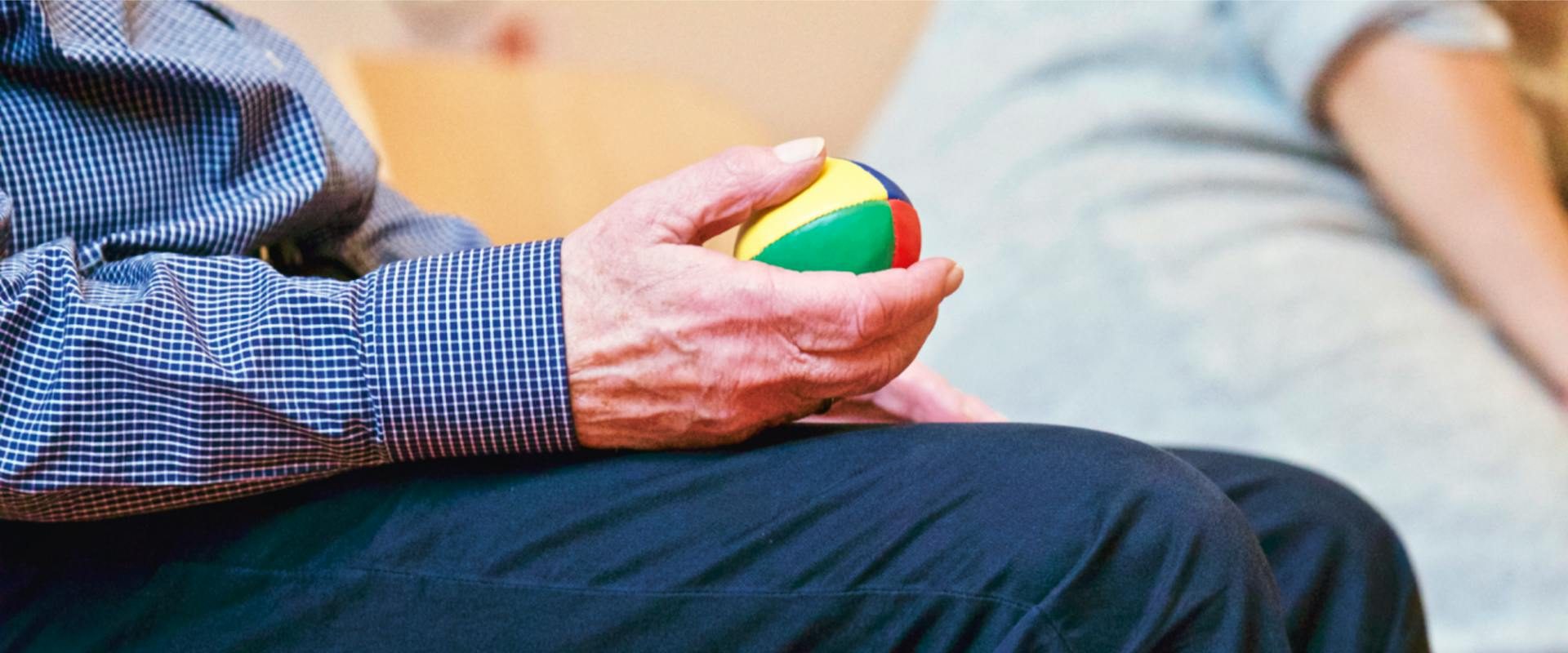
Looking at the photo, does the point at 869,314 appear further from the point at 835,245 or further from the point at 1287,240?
the point at 1287,240

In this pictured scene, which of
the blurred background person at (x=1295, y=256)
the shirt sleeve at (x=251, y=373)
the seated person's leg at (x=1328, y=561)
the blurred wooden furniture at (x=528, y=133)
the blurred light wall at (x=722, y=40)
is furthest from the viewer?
the blurred light wall at (x=722, y=40)

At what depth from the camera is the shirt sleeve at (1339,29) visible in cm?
120

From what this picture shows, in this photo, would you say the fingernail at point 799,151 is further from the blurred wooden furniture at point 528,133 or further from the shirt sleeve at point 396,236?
the blurred wooden furniture at point 528,133

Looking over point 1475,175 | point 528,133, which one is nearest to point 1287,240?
point 1475,175

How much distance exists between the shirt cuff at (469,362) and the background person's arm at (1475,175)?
101cm

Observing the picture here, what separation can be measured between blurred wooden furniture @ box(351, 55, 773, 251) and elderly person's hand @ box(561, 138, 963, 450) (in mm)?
863

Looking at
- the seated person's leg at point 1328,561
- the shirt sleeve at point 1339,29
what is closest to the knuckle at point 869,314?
the seated person's leg at point 1328,561

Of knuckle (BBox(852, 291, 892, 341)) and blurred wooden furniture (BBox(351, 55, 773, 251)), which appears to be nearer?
knuckle (BBox(852, 291, 892, 341))

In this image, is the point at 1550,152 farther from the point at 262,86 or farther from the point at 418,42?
the point at 418,42

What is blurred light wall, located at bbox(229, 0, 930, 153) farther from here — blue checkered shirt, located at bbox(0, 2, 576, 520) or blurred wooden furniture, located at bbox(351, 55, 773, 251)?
blue checkered shirt, located at bbox(0, 2, 576, 520)

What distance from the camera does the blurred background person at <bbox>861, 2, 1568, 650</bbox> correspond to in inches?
44.8

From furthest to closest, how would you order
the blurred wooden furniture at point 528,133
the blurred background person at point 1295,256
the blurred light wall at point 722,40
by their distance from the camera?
1. the blurred light wall at point 722,40
2. the blurred wooden furniture at point 528,133
3. the blurred background person at point 1295,256

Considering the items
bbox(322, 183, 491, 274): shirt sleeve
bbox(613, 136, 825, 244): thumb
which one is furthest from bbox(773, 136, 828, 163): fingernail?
bbox(322, 183, 491, 274): shirt sleeve

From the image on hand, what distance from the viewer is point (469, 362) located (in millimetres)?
604
